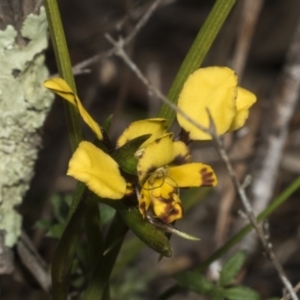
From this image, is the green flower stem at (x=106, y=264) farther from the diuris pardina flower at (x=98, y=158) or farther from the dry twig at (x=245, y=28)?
the dry twig at (x=245, y=28)

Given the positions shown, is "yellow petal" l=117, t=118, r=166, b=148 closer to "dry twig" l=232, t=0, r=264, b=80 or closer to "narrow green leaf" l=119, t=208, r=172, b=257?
"narrow green leaf" l=119, t=208, r=172, b=257

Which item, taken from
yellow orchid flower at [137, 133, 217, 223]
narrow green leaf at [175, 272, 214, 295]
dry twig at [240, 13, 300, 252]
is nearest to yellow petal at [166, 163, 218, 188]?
yellow orchid flower at [137, 133, 217, 223]

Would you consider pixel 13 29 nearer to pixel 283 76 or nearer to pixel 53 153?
pixel 283 76

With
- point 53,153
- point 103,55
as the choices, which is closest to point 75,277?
point 103,55

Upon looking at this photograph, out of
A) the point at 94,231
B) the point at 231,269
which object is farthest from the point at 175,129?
the point at 94,231

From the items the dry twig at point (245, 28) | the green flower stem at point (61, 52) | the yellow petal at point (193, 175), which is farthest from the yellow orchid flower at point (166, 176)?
the dry twig at point (245, 28)

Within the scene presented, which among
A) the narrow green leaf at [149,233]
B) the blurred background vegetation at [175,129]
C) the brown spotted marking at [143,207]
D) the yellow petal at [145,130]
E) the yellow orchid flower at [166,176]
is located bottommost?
the blurred background vegetation at [175,129]
